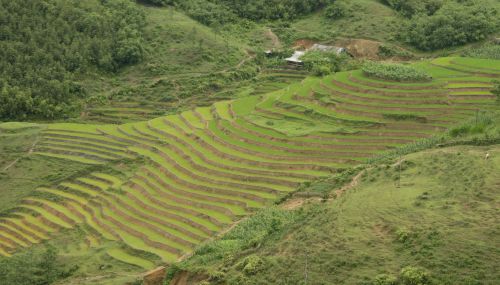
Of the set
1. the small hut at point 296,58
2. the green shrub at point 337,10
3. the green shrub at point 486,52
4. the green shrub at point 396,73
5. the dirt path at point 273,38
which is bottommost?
the small hut at point 296,58

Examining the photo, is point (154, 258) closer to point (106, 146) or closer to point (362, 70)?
point (106, 146)

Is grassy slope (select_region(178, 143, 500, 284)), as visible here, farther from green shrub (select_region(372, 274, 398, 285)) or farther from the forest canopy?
the forest canopy

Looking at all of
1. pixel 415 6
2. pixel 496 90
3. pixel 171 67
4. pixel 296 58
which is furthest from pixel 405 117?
→ pixel 415 6

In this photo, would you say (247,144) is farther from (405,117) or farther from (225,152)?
(405,117)

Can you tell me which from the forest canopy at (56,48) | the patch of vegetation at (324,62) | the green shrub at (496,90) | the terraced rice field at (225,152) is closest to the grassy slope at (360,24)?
the patch of vegetation at (324,62)

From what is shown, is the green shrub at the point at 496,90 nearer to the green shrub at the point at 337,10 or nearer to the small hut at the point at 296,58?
the small hut at the point at 296,58
